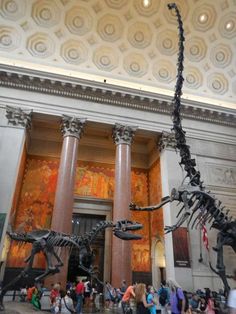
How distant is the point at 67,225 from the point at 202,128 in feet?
24.9

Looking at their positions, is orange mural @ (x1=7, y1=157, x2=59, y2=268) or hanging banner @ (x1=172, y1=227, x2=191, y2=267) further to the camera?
orange mural @ (x1=7, y1=157, x2=59, y2=268)

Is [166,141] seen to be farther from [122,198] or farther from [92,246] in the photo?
[92,246]

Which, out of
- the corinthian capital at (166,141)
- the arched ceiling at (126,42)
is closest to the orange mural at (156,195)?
the corinthian capital at (166,141)

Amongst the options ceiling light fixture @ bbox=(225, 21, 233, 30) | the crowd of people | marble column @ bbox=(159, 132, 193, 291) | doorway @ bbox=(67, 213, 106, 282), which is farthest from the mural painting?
ceiling light fixture @ bbox=(225, 21, 233, 30)

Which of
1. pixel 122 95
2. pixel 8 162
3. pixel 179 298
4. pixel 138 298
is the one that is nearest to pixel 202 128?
pixel 122 95

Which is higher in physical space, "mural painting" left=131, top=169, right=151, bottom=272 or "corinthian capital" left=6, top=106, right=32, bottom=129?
"corinthian capital" left=6, top=106, right=32, bottom=129

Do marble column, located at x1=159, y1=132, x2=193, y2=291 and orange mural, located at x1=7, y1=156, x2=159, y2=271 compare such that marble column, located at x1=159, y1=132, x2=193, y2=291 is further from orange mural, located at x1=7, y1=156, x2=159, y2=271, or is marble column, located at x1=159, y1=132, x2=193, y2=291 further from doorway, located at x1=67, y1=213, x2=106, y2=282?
doorway, located at x1=67, y1=213, x2=106, y2=282

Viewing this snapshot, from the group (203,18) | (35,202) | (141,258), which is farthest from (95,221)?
(203,18)

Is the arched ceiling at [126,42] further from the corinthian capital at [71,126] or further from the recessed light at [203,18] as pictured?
the corinthian capital at [71,126]

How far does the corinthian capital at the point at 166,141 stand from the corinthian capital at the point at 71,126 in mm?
3586

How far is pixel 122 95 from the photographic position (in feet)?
38.1

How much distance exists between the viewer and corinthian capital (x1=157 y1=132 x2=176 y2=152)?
11.8m

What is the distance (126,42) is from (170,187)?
750cm

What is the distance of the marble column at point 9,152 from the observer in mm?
9008
